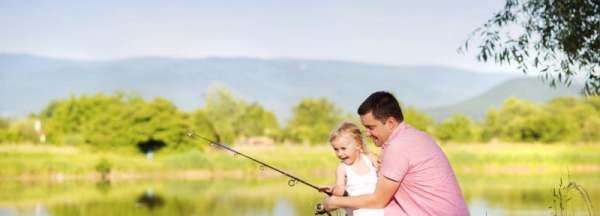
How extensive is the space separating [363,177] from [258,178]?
87.8ft

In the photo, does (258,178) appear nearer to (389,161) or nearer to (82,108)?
(82,108)

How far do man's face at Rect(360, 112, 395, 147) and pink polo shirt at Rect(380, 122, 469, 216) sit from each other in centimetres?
3

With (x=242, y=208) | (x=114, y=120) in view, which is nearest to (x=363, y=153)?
(x=242, y=208)

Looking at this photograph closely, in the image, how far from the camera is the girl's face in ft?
17.2

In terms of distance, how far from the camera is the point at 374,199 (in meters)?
4.60

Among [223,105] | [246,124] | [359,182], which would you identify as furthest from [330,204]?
[223,105]

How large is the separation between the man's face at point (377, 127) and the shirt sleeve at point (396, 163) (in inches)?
2.9

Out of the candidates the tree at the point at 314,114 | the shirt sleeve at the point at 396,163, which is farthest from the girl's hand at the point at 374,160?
the tree at the point at 314,114

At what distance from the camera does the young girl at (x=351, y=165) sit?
17.1 ft

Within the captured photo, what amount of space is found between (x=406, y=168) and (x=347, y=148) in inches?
32.7

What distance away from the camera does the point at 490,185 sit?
26.0 metres

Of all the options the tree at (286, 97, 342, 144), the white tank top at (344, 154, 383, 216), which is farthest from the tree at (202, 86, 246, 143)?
the white tank top at (344, 154, 383, 216)

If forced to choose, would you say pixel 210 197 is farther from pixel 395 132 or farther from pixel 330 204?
pixel 395 132

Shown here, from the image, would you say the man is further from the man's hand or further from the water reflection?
the water reflection
